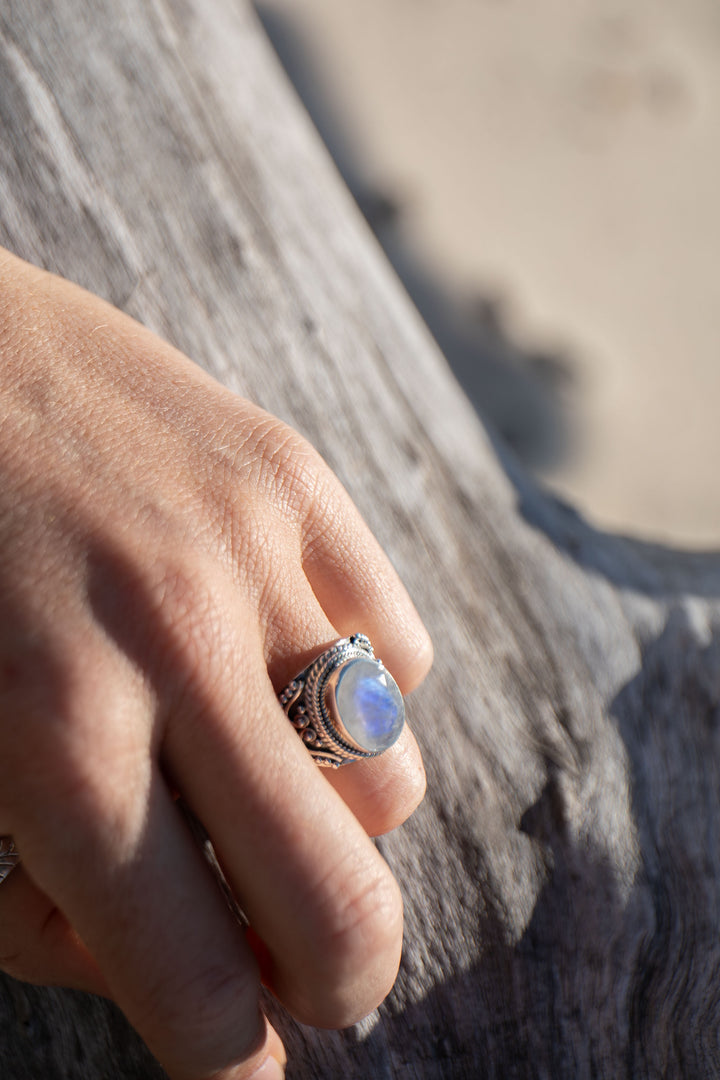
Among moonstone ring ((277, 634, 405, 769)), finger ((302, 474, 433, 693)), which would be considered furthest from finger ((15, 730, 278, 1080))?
finger ((302, 474, 433, 693))

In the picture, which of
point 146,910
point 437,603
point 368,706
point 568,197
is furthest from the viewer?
point 568,197

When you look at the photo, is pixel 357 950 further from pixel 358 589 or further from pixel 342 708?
pixel 358 589

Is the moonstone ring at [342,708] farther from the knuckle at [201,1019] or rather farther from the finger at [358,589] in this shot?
the knuckle at [201,1019]

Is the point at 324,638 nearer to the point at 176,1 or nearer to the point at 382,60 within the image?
the point at 176,1

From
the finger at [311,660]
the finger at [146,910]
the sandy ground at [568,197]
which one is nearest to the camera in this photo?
the finger at [146,910]

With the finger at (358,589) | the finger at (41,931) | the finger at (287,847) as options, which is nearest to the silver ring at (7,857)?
the finger at (41,931)

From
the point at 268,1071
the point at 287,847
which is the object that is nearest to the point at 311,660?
the point at 287,847
